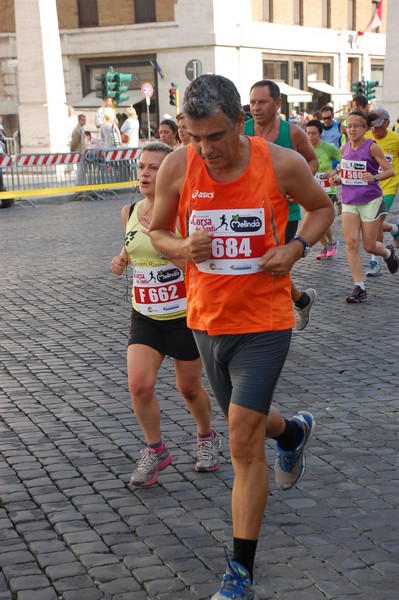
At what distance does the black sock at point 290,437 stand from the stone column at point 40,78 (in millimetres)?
25097

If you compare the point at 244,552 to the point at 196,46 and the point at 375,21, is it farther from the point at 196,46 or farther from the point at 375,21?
the point at 375,21

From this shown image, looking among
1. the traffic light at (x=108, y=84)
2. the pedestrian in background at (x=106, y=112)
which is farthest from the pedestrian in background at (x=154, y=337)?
the traffic light at (x=108, y=84)

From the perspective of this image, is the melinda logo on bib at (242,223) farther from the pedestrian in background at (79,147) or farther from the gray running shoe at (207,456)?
the pedestrian in background at (79,147)

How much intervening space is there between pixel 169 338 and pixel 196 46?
136ft

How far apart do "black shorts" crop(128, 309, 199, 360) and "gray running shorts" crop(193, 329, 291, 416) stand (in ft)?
3.43

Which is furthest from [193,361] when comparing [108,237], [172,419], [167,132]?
[108,237]

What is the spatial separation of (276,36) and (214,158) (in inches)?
1829

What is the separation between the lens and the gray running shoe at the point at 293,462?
14.7 ft

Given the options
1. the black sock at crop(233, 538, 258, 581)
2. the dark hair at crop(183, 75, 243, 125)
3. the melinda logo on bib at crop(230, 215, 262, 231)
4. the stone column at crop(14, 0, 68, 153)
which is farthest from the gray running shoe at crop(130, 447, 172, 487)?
the stone column at crop(14, 0, 68, 153)

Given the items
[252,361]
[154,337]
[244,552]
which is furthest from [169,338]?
[244,552]

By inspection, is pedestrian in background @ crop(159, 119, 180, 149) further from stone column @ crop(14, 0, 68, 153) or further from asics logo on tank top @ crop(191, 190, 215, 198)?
stone column @ crop(14, 0, 68, 153)

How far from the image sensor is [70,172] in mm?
23984

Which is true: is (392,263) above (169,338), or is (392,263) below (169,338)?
below

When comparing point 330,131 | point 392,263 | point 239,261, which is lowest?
point 392,263
